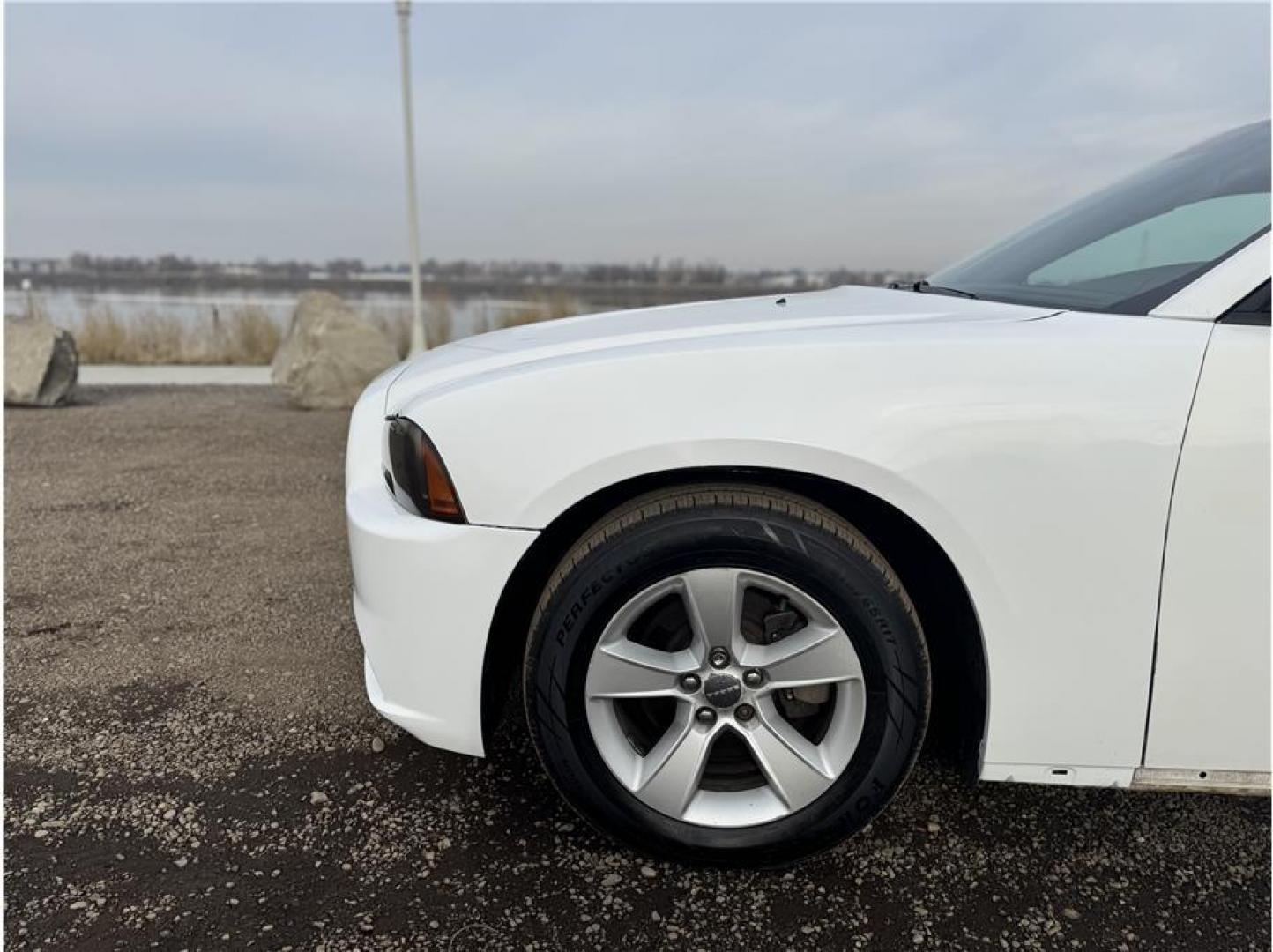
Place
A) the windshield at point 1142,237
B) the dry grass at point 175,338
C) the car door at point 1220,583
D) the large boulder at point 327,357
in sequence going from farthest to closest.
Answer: the dry grass at point 175,338
the large boulder at point 327,357
the windshield at point 1142,237
the car door at point 1220,583

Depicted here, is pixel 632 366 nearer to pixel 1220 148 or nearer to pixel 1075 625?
pixel 1075 625

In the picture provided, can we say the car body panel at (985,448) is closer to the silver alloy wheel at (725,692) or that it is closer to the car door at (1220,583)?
the car door at (1220,583)

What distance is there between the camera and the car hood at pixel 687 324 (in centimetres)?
182

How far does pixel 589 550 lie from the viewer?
1.65m

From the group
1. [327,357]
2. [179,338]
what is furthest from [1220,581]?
[179,338]

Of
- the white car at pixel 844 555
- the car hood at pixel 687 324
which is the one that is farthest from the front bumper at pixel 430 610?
the car hood at pixel 687 324

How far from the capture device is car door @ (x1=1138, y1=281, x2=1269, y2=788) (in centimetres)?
147

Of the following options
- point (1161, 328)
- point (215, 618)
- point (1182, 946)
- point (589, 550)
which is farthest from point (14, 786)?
point (1161, 328)

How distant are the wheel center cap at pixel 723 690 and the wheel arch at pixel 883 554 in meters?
0.42

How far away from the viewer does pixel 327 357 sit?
8.14 meters

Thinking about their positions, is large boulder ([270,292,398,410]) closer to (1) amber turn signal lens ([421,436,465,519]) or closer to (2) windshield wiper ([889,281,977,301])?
(2) windshield wiper ([889,281,977,301])

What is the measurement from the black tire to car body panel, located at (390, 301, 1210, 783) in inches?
4.3

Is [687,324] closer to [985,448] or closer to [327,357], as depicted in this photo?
[985,448]

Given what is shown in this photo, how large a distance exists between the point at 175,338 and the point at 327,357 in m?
5.40
